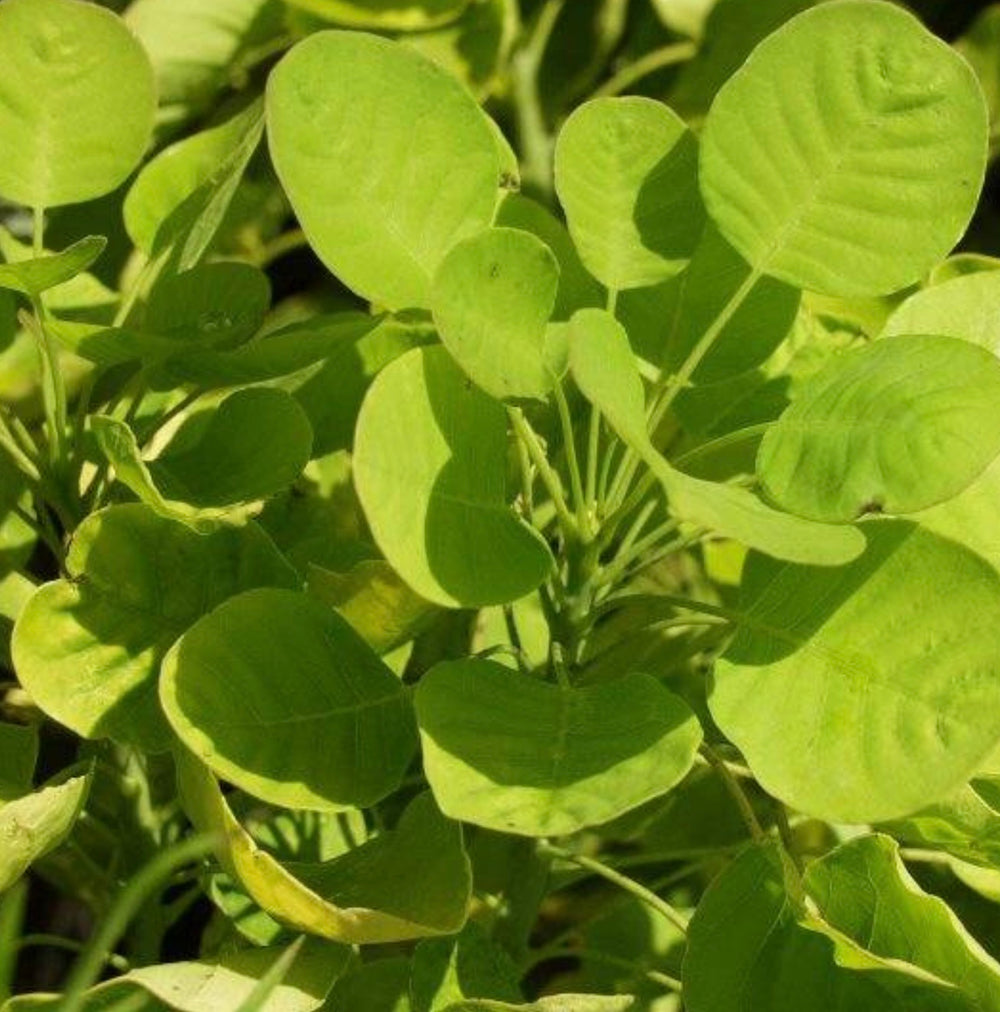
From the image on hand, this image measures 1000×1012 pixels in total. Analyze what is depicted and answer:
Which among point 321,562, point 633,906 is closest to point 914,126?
point 321,562

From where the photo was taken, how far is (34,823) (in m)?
0.72

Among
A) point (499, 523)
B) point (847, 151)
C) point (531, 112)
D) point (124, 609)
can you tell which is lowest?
point (531, 112)

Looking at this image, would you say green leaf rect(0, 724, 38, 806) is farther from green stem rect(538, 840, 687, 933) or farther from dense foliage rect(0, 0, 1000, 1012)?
green stem rect(538, 840, 687, 933)

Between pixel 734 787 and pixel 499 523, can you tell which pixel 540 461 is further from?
pixel 734 787

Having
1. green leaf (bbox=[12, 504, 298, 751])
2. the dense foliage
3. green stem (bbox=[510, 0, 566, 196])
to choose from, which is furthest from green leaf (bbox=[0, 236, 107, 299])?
green stem (bbox=[510, 0, 566, 196])

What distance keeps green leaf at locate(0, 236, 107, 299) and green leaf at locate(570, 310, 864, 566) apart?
0.22m

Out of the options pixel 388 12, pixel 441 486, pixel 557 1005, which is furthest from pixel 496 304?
pixel 388 12

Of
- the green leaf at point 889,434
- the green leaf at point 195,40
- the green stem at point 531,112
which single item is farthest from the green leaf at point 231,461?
the green stem at point 531,112

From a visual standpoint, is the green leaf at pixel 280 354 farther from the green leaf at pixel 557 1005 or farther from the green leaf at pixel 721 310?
the green leaf at pixel 557 1005

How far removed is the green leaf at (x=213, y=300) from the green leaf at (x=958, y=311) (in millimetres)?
307

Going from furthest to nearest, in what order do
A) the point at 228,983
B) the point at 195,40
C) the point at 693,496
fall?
1. the point at 195,40
2. the point at 228,983
3. the point at 693,496

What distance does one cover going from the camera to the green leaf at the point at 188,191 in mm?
842

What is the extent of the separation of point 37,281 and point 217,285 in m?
0.11

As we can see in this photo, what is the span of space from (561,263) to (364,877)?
31 cm
